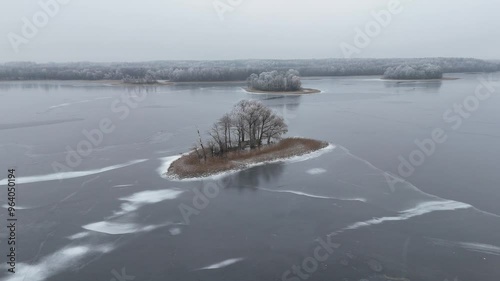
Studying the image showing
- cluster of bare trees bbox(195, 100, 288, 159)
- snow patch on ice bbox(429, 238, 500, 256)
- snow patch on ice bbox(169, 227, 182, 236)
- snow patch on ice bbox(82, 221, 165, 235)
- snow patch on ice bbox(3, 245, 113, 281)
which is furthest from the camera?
cluster of bare trees bbox(195, 100, 288, 159)

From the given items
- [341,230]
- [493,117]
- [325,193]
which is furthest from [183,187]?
[493,117]

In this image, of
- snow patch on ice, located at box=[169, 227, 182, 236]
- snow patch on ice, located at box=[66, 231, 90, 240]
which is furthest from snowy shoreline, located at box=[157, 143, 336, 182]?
snow patch on ice, located at box=[66, 231, 90, 240]

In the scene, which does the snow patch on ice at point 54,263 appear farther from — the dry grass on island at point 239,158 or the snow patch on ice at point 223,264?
the dry grass on island at point 239,158

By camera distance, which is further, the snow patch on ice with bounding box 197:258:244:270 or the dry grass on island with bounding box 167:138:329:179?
the dry grass on island with bounding box 167:138:329:179

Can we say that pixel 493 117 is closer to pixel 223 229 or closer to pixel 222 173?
pixel 222 173

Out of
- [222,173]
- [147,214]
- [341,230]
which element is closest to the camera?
[341,230]

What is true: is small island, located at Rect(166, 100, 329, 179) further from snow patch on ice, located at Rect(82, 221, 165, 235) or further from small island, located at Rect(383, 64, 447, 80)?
small island, located at Rect(383, 64, 447, 80)

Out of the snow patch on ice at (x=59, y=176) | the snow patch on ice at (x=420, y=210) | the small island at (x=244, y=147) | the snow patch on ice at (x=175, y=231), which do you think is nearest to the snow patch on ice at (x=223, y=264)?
the snow patch on ice at (x=175, y=231)

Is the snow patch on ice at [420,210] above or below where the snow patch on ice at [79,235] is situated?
above
